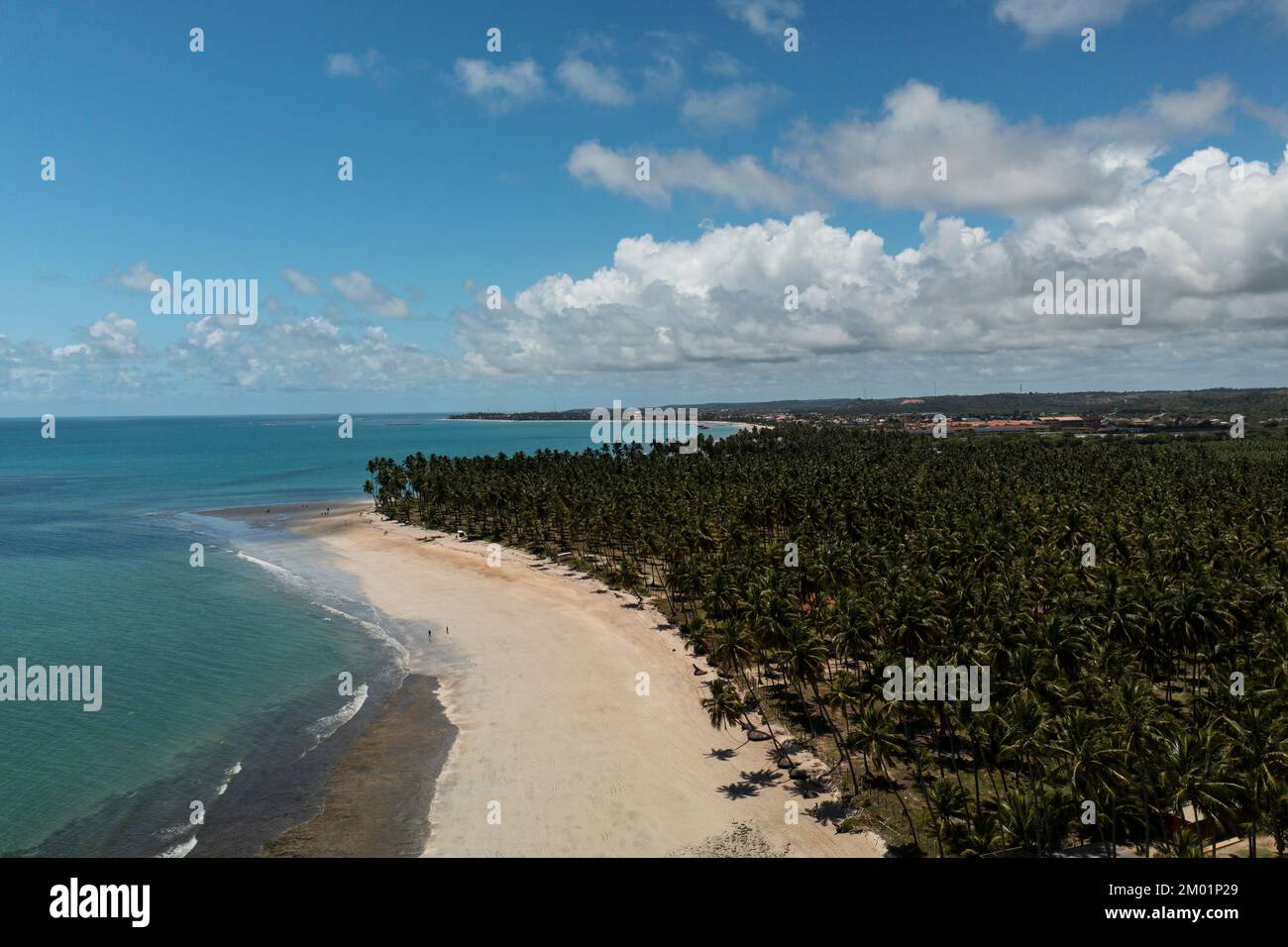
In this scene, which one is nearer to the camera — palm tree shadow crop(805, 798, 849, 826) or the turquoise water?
palm tree shadow crop(805, 798, 849, 826)

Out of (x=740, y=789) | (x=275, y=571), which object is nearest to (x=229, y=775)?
(x=740, y=789)

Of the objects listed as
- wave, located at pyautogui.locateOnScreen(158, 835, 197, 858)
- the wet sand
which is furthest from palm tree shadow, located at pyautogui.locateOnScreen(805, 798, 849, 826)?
wave, located at pyautogui.locateOnScreen(158, 835, 197, 858)

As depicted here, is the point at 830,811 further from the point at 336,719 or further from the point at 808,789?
the point at 336,719

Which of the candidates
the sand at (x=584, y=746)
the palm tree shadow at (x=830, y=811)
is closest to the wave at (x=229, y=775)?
the sand at (x=584, y=746)

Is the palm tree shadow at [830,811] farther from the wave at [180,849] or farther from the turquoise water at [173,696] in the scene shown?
the wave at [180,849]

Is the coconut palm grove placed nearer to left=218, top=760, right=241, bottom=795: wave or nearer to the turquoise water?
the turquoise water
